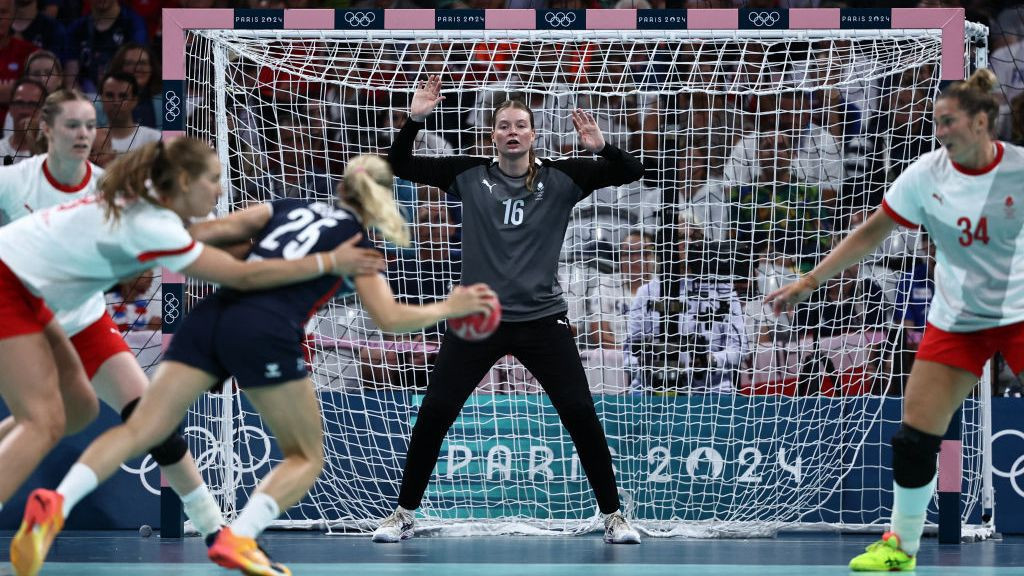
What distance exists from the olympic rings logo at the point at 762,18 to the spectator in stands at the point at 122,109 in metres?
4.74

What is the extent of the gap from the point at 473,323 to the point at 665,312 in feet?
11.4

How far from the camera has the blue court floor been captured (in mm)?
5125

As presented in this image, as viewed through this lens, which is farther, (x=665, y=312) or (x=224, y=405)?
(x=665, y=312)

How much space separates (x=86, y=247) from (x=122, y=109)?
17.4ft

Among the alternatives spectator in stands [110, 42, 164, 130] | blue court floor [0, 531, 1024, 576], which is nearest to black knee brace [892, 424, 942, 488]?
blue court floor [0, 531, 1024, 576]

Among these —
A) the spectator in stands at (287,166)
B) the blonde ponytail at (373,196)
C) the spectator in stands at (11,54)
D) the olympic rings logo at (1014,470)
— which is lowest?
the olympic rings logo at (1014,470)

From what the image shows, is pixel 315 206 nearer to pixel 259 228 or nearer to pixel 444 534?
pixel 259 228

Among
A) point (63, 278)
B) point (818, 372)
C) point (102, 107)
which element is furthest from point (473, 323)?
point (102, 107)

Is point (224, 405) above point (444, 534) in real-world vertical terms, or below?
above

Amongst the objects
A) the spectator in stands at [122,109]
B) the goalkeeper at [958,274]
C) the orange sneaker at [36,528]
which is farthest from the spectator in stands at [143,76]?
the goalkeeper at [958,274]

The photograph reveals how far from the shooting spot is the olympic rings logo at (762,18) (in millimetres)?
6750

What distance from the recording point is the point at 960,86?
4.93m

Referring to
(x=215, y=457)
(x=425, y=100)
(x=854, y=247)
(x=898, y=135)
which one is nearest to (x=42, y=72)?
(x=215, y=457)

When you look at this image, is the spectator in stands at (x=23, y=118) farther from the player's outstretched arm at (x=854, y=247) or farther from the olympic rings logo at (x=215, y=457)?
the player's outstretched arm at (x=854, y=247)
